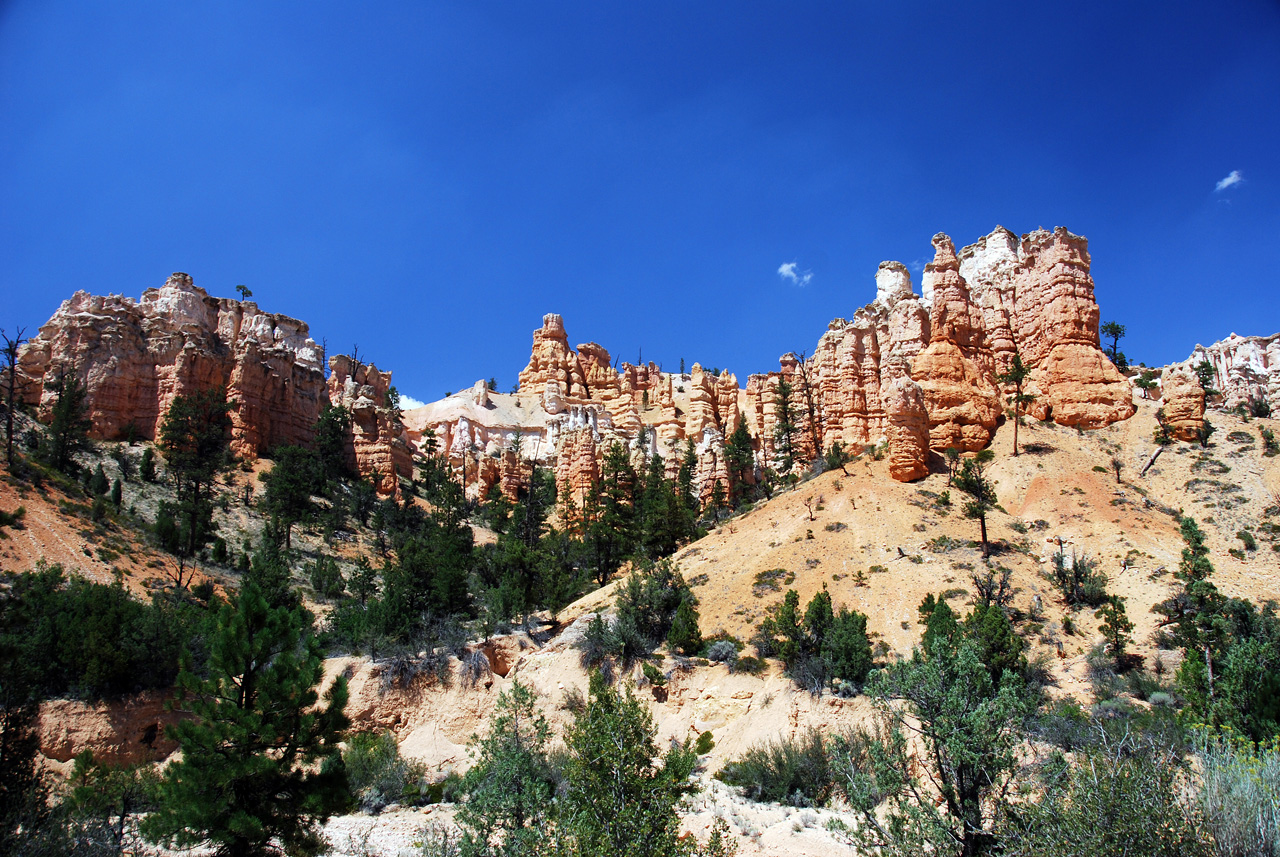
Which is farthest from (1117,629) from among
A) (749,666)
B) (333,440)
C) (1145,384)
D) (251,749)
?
(333,440)

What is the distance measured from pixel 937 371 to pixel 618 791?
135 feet

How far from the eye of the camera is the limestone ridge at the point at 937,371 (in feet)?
147

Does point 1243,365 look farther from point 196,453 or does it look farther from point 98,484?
point 98,484

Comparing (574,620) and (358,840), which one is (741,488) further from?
(358,840)

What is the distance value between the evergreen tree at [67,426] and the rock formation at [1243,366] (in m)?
74.0

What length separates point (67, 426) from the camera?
1683 inches

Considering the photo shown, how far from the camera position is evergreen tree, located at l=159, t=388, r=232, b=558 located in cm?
3916

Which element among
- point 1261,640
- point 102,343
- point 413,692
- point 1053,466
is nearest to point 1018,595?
point 1261,640

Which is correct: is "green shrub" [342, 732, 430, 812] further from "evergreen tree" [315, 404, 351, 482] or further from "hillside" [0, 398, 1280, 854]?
"evergreen tree" [315, 404, 351, 482]

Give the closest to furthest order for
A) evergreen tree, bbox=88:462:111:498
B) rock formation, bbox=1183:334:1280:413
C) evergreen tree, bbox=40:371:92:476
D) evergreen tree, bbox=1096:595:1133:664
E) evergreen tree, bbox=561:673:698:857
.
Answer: evergreen tree, bbox=561:673:698:857 → evergreen tree, bbox=1096:595:1133:664 → evergreen tree, bbox=88:462:111:498 → evergreen tree, bbox=40:371:92:476 → rock formation, bbox=1183:334:1280:413

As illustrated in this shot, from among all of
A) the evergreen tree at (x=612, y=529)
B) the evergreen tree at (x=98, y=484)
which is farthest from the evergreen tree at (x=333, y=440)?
the evergreen tree at (x=612, y=529)

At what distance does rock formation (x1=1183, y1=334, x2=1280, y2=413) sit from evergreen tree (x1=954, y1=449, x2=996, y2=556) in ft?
74.7

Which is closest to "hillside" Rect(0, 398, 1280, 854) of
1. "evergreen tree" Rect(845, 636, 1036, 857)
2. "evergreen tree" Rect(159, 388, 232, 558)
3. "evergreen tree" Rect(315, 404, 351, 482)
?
"evergreen tree" Rect(159, 388, 232, 558)

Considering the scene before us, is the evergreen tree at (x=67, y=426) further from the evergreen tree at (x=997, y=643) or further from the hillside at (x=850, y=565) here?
the evergreen tree at (x=997, y=643)
